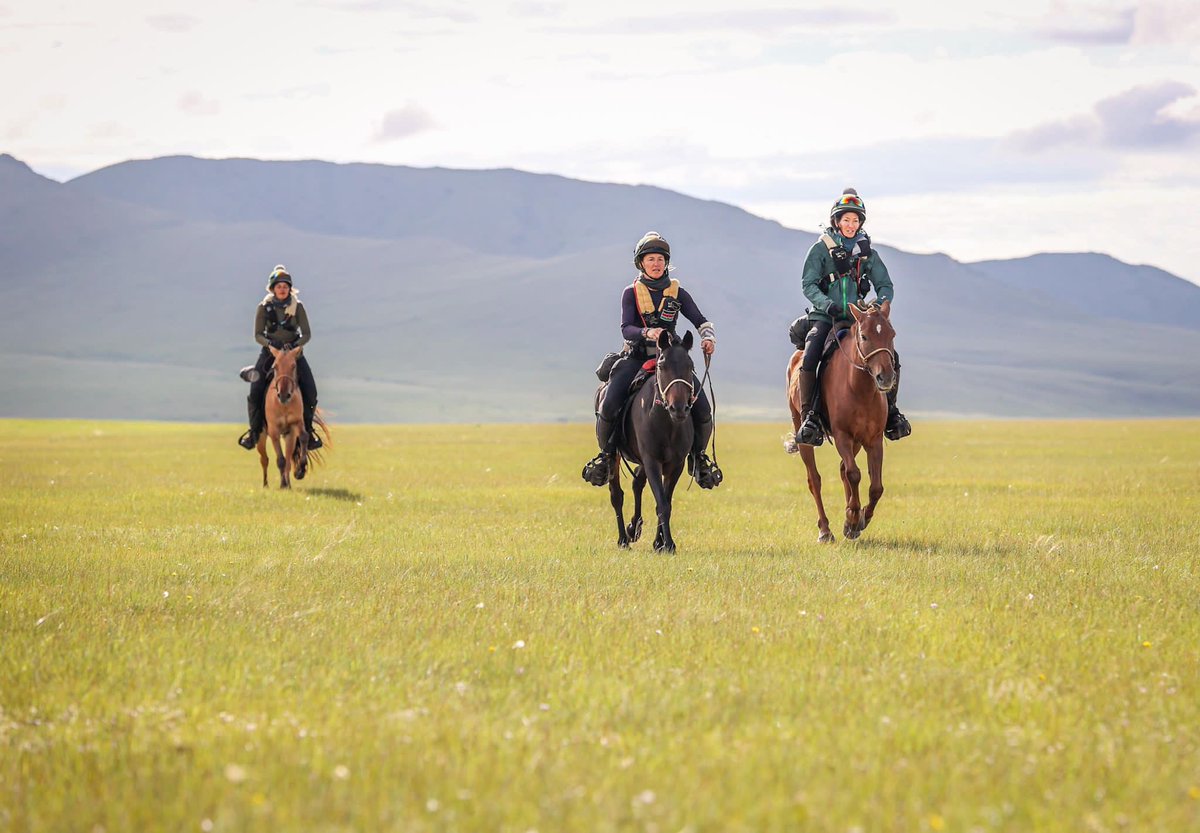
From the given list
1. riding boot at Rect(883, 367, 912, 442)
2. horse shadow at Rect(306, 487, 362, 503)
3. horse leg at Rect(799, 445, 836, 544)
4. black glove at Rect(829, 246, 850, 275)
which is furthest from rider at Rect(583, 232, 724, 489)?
horse shadow at Rect(306, 487, 362, 503)

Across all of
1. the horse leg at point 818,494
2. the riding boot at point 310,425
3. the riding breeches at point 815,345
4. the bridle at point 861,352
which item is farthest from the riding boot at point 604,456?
the riding boot at point 310,425

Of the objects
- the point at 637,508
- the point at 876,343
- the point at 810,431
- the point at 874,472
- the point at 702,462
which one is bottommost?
the point at 637,508

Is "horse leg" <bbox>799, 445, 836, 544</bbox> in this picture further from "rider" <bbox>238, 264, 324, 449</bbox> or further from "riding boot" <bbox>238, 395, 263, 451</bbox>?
"riding boot" <bbox>238, 395, 263, 451</bbox>

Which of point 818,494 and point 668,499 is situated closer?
point 668,499

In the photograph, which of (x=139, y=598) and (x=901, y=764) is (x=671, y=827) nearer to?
(x=901, y=764)

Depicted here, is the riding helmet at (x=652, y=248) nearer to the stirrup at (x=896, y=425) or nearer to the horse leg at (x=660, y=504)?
the horse leg at (x=660, y=504)

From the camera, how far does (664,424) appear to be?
14.1m

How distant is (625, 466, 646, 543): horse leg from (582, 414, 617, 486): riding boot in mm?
338

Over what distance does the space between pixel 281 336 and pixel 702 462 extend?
32.9 ft

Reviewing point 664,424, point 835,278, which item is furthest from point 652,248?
point 835,278

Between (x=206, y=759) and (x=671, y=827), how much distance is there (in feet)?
6.73

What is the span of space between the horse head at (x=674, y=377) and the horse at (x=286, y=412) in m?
9.31

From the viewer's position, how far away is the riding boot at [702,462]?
14508 millimetres

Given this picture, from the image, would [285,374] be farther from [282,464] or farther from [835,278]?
[835,278]
